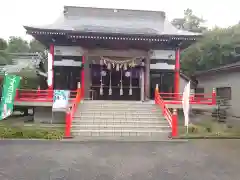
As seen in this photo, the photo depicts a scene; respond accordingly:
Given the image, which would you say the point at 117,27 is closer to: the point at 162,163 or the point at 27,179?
the point at 162,163

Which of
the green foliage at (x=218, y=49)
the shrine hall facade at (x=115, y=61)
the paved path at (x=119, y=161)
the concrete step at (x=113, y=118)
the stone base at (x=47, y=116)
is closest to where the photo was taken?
the paved path at (x=119, y=161)

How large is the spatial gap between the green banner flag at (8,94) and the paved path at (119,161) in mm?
4232

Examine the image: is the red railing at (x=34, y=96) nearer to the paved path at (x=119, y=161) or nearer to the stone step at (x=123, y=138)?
the stone step at (x=123, y=138)

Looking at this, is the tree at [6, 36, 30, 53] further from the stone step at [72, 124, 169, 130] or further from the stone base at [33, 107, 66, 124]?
the stone step at [72, 124, 169, 130]

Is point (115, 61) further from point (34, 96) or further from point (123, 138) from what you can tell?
point (123, 138)

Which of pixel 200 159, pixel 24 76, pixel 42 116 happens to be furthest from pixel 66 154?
pixel 24 76

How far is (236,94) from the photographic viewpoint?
16.8 metres

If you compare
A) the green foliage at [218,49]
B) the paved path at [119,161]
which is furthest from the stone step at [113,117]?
the green foliage at [218,49]

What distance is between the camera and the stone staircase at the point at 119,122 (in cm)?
1113

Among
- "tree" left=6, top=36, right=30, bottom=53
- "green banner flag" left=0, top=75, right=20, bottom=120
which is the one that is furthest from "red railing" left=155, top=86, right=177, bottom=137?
"tree" left=6, top=36, right=30, bottom=53

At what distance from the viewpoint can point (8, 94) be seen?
1335cm

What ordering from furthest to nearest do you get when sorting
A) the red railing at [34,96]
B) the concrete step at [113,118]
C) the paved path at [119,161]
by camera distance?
the red railing at [34,96] < the concrete step at [113,118] < the paved path at [119,161]

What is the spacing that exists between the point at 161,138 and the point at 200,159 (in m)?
3.53

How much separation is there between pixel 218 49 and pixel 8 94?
1982 cm
